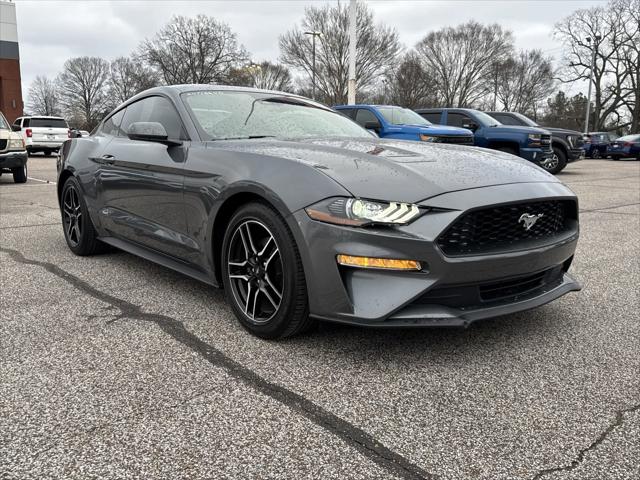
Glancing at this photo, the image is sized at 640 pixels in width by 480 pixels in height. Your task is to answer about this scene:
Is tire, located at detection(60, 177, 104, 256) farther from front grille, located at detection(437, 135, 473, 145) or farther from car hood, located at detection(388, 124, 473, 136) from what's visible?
front grille, located at detection(437, 135, 473, 145)

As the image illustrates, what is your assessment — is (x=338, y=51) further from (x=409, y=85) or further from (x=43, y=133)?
(x=43, y=133)

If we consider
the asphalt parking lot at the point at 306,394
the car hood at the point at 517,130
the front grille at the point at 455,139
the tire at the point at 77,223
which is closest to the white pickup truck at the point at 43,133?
the front grille at the point at 455,139

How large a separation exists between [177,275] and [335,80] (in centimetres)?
3729

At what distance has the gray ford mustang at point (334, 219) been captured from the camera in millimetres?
2449

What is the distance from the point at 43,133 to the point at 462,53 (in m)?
41.4

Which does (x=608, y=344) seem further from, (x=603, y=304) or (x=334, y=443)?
(x=334, y=443)

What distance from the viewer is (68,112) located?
70250 millimetres

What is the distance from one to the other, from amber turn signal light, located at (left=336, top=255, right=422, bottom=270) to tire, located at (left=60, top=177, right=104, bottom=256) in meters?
3.07

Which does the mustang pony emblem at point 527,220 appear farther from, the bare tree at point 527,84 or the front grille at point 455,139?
the bare tree at point 527,84

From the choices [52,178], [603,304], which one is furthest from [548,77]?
[603,304]

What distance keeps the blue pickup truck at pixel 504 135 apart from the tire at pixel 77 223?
10.5 metres

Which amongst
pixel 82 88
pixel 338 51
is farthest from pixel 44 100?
pixel 338 51

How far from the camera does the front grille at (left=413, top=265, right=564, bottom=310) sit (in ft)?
8.15

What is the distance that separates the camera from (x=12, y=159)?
11.5 meters
